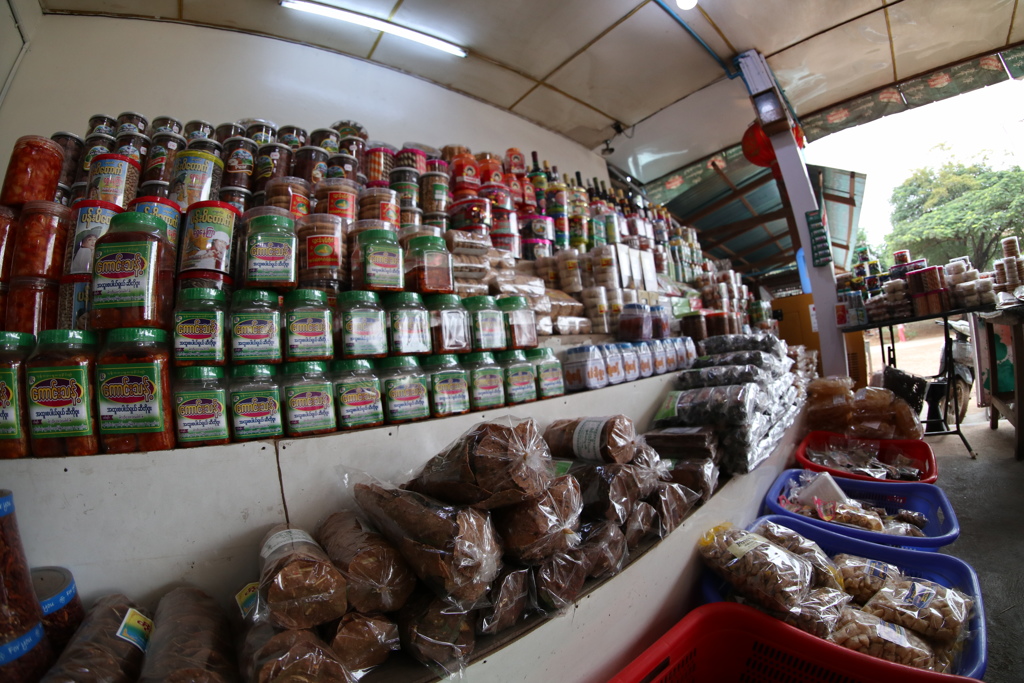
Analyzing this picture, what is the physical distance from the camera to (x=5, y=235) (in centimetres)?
115

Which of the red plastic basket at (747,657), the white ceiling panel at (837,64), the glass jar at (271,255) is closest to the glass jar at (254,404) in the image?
the glass jar at (271,255)

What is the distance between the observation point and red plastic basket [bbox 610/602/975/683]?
3.09 feet

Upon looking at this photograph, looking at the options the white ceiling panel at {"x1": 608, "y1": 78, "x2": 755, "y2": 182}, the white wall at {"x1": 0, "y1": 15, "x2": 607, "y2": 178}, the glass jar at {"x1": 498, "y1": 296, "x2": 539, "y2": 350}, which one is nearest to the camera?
the glass jar at {"x1": 498, "y1": 296, "x2": 539, "y2": 350}

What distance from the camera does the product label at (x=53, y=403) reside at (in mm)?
864

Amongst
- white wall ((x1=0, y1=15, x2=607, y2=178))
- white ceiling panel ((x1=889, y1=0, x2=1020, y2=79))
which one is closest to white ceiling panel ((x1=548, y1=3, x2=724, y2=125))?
white wall ((x1=0, y1=15, x2=607, y2=178))

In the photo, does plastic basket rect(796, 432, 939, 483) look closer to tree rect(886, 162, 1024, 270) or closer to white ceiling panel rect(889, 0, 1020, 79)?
tree rect(886, 162, 1024, 270)

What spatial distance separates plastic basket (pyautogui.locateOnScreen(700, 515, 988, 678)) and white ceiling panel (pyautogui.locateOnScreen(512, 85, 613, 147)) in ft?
14.4

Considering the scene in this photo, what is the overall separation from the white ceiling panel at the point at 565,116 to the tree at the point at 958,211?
3.11 m

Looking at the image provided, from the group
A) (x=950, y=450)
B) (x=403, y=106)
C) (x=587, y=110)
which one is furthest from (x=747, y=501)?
(x=587, y=110)

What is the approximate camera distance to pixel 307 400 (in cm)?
108

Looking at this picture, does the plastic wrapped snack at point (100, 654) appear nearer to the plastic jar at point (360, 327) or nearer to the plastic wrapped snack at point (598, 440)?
the plastic jar at point (360, 327)

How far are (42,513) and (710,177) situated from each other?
7.77 m

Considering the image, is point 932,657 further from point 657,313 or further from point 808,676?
point 657,313

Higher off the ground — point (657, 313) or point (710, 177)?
point (710, 177)
